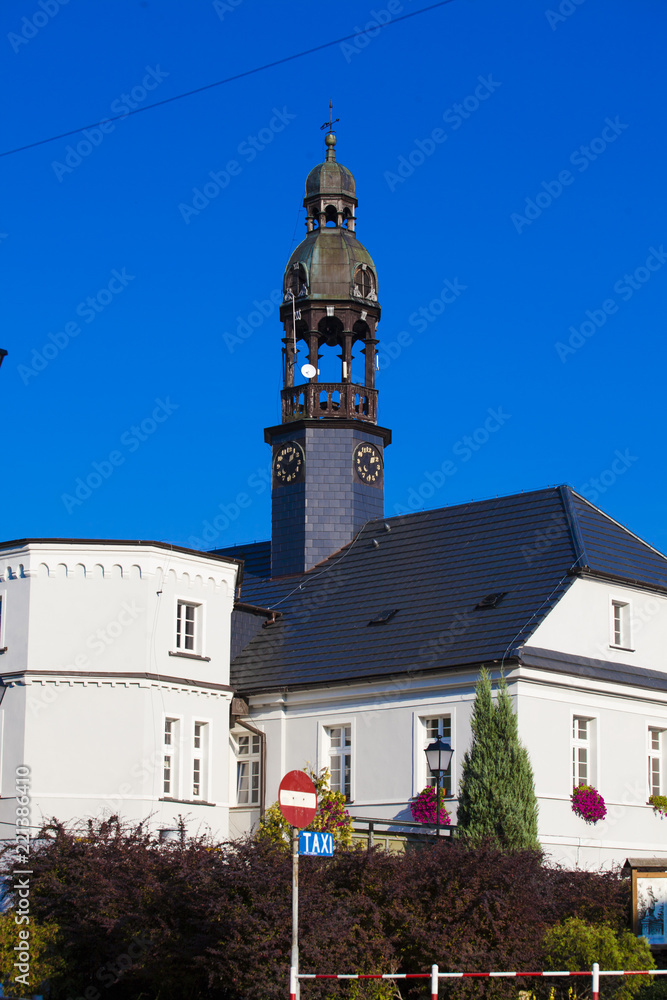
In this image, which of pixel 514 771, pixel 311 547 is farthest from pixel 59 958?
pixel 311 547

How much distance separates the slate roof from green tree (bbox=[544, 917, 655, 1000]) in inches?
375

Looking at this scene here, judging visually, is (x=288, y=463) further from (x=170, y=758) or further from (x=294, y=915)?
(x=294, y=915)

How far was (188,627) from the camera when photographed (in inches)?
1275

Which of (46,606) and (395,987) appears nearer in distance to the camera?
(395,987)

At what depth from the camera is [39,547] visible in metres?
30.7

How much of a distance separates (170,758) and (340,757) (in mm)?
4155

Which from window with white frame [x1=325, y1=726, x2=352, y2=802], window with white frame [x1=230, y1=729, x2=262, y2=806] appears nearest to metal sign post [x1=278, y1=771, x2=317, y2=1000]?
window with white frame [x1=325, y1=726, x2=352, y2=802]

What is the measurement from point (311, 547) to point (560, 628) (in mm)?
11101

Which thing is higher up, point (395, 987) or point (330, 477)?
point (330, 477)

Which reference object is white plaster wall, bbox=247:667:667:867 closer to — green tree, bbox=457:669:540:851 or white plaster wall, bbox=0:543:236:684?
green tree, bbox=457:669:540:851

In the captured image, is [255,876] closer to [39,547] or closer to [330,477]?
[39,547]

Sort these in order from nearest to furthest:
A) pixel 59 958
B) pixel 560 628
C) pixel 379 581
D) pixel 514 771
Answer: pixel 59 958, pixel 514 771, pixel 560 628, pixel 379 581

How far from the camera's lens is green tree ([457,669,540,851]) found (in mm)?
25984

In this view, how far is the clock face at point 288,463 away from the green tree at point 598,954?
2220 centimetres
